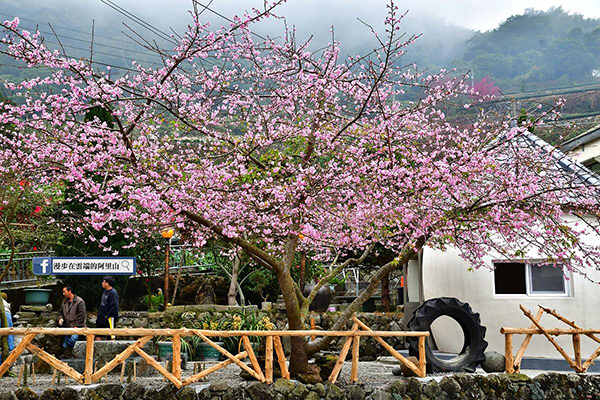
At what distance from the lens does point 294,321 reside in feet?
30.5

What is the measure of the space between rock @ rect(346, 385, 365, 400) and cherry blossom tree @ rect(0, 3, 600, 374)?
0.91m

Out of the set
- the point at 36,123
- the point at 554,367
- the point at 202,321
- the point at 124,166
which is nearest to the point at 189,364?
the point at 202,321

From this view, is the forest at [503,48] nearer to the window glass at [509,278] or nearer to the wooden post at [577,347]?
the window glass at [509,278]

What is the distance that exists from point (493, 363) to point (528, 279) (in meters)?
2.19

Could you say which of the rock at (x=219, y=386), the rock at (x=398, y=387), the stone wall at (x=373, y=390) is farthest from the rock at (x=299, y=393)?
the rock at (x=398, y=387)

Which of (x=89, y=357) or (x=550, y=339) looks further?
(x=550, y=339)

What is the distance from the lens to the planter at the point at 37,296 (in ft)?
49.3

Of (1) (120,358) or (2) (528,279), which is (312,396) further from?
(2) (528,279)

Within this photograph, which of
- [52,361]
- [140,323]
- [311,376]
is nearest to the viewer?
[52,361]

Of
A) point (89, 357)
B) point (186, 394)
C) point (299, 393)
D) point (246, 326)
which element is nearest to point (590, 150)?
point (246, 326)

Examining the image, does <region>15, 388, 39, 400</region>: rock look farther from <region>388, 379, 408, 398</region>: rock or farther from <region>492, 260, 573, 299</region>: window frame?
<region>492, 260, 573, 299</region>: window frame

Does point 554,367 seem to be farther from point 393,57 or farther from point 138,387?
point 138,387

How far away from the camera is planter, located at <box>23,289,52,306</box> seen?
49.3ft

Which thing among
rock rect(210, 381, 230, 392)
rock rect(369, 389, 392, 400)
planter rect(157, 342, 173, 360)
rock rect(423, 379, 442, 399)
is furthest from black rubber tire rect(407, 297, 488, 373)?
planter rect(157, 342, 173, 360)
